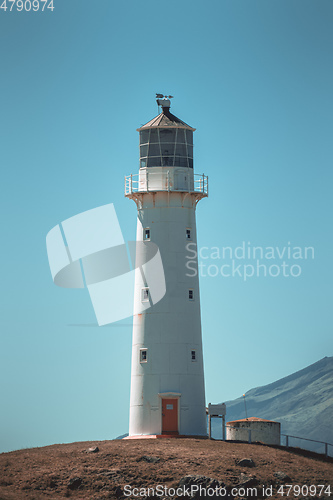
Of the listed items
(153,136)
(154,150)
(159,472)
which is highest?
(153,136)

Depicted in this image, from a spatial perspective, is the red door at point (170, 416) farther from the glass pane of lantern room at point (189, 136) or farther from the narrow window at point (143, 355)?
the glass pane of lantern room at point (189, 136)

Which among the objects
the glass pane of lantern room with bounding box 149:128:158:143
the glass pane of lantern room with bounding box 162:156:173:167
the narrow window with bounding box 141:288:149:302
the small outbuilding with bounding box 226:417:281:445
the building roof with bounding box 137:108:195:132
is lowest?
the small outbuilding with bounding box 226:417:281:445

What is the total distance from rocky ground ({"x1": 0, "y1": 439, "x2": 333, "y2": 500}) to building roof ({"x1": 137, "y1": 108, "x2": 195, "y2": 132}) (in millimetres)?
19238

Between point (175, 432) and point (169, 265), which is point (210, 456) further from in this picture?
point (169, 265)

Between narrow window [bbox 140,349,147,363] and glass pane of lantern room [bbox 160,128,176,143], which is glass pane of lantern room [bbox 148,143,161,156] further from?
narrow window [bbox 140,349,147,363]

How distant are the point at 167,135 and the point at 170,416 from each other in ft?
54.2

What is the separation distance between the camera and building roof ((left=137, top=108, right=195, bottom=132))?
59.7 metres

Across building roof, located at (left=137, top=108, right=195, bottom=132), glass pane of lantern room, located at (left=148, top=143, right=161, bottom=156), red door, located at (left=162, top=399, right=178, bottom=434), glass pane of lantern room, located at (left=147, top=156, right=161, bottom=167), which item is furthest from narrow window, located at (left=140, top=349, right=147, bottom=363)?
building roof, located at (left=137, top=108, right=195, bottom=132)

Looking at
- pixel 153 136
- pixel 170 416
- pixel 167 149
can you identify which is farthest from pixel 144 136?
pixel 170 416

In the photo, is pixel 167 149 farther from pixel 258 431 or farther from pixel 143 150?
pixel 258 431

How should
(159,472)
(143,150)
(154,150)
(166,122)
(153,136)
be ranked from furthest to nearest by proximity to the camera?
(143,150) < (166,122) < (153,136) < (154,150) < (159,472)

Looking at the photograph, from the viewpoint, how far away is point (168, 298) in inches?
2256

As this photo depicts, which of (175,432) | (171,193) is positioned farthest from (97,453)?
(171,193)

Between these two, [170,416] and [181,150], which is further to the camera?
[181,150]
